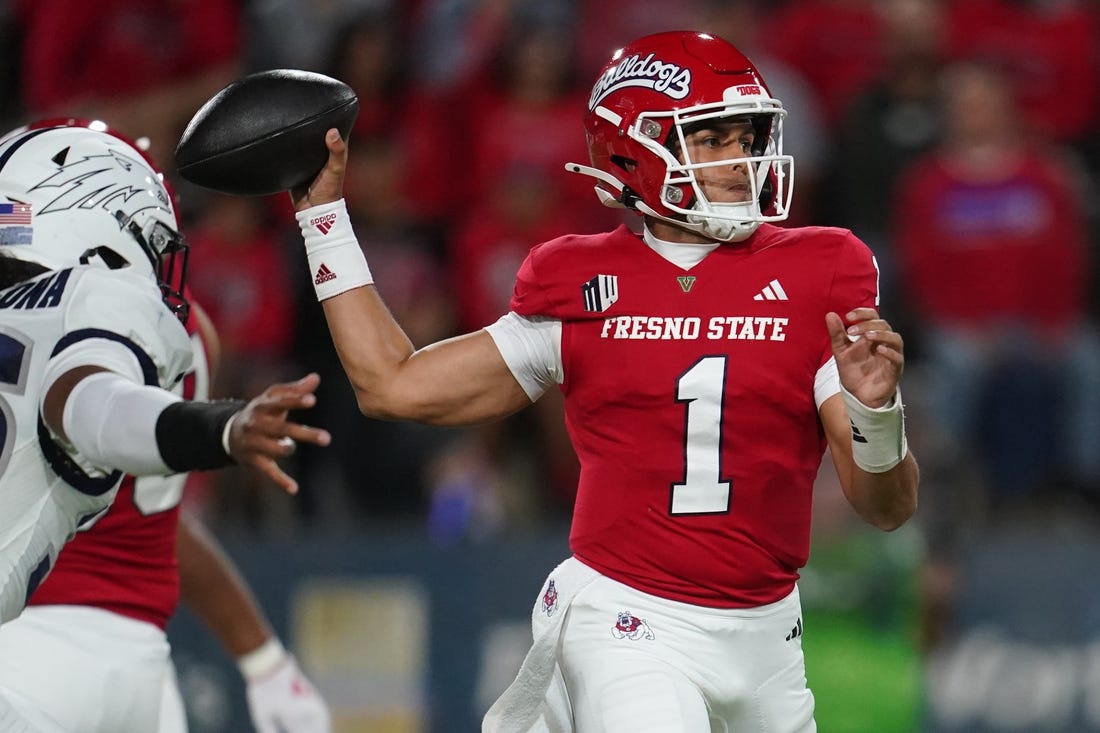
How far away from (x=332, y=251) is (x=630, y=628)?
37.9 inches

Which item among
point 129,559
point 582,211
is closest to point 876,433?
point 129,559

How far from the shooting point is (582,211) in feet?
24.7

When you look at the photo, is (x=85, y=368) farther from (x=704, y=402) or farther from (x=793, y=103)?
(x=793, y=103)

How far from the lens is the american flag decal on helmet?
341 centimetres

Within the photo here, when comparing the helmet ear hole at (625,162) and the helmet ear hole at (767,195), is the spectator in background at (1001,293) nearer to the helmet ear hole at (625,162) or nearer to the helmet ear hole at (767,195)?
the helmet ear hole at (767,195)

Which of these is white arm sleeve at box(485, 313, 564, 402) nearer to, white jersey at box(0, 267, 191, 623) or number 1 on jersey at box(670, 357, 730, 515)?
number 1 on jersey at box(670, 357, 730, 515)

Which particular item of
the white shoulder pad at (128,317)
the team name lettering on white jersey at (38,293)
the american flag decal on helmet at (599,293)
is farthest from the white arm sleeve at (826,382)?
the team name lettering on white jersey at (38,293)

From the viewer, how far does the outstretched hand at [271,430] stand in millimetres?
2885

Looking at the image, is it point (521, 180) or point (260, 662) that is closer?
point (260, 662)

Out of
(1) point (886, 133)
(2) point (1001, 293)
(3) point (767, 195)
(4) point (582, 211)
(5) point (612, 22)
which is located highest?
(3) point (767, 195)

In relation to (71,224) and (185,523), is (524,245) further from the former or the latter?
(71,224)

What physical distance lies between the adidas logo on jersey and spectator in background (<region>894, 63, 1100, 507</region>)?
3712 mm

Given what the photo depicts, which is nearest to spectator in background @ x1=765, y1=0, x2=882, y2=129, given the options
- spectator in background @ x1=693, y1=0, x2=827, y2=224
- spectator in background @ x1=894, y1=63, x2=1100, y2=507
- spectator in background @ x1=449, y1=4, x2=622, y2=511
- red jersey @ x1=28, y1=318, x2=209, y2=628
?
spectator in background @ x1=693, y1=0, x2=827, y2=224

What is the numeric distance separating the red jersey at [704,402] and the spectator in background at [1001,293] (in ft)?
12.0
